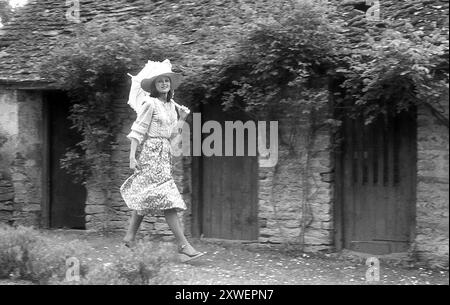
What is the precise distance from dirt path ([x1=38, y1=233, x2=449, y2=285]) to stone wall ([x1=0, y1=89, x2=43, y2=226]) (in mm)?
A: 2167

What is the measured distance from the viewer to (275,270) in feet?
23.5

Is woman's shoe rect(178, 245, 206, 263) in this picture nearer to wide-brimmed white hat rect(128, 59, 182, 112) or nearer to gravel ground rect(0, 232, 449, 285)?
gravel ground rect(0, 232, 449, 285)

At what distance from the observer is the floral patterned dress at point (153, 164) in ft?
22.5

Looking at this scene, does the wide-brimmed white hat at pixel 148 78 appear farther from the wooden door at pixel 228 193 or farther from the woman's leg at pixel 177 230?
the wooden door at pixel 228 193

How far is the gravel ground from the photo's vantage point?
21.7 feet

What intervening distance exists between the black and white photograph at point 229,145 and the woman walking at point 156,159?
2 cm

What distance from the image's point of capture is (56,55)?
8930 mm

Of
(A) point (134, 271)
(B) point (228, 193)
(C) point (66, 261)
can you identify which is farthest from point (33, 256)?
(B) point (228, 193)

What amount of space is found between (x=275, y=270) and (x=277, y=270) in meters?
0.02

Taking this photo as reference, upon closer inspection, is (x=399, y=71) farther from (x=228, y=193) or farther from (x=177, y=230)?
(x=228, y=193)

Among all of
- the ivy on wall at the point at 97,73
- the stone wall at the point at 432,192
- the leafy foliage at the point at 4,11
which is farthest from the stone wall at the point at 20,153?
the leafy foliage at the point at 4,11

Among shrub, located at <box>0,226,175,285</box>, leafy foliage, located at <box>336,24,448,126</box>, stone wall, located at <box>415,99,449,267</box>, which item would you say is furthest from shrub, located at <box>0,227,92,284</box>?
stone wall, located at <box>415,99,449,267</box>

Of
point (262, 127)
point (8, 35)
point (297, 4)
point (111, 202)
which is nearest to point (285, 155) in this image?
point (262, 127)

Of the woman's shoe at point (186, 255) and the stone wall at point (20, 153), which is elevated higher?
the stone wall at point (20, 153)
